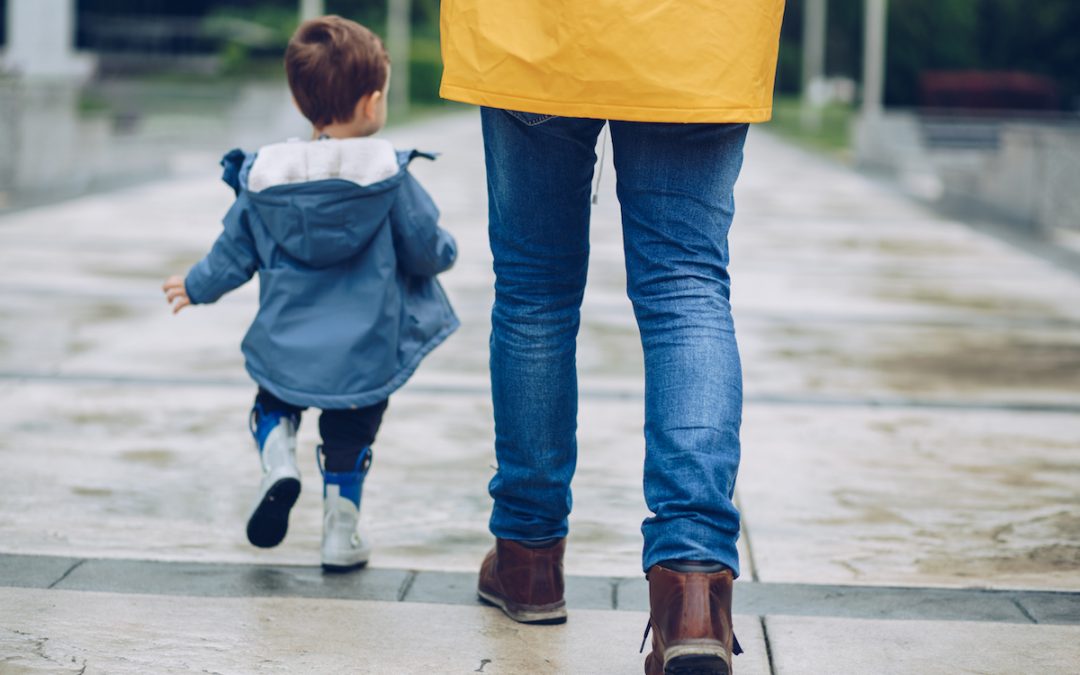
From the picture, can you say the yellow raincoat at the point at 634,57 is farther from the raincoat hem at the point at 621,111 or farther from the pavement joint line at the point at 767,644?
the pavement joint line at the point at 767,644

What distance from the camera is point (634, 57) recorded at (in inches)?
91.5

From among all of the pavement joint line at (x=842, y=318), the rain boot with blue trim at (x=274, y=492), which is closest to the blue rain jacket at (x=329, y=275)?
the rain boot with blue trim at (x=274, y=492)

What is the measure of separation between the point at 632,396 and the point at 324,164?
220 cm

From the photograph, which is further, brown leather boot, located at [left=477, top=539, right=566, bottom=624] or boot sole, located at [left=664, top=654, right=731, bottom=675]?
brown leather boot, located at [left=477, top=539, right=566, bottom=624]

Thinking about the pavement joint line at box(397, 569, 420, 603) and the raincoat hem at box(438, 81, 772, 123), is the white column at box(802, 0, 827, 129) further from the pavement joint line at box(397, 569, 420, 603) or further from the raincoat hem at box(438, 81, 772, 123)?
the raincoat hem at box(438, 81, 772, 123)

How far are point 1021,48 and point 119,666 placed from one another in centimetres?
4158

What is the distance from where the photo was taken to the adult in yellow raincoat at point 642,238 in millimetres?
2320

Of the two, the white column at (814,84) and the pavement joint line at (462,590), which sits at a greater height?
the pavement joint line at (462,590)

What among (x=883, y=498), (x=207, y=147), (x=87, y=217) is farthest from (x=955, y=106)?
(x=883, y=498)

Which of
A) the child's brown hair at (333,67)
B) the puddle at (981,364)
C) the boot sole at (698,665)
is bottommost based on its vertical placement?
the puddle at (981,364)

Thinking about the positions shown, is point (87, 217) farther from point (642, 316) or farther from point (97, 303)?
point (642, 316)

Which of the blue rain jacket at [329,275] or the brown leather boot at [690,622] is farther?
the blue rain jacket at [329,275]

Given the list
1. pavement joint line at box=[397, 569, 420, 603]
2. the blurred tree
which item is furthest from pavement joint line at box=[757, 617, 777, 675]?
the blurred tree

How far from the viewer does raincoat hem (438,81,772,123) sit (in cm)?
232
